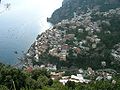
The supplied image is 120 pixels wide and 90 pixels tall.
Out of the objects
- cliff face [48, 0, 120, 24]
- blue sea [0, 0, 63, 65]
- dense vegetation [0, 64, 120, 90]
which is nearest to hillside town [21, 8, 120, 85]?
blue sea [0, 0, 63, 65]

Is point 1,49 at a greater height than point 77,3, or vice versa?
point 77,3

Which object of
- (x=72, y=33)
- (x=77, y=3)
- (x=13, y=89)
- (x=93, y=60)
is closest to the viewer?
(x=13, y=89)

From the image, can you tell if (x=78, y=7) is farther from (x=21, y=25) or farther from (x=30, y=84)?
(x=30, y=84)

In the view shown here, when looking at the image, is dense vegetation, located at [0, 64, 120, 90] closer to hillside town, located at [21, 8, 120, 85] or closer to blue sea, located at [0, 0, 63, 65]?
hillside town, located at [21, 8, 120, 85]

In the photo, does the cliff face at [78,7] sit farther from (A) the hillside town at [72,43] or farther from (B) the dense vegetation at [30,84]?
(B) the dense vegetation at [30,84]

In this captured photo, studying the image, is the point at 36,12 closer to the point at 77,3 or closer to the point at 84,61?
the point at 77,3

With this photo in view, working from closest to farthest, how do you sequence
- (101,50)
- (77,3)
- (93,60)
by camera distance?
(93,60) → (101,50) → (77,3)

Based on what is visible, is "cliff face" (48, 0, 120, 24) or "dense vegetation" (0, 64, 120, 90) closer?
"dense vegetation" (0, 64, 120, 90)

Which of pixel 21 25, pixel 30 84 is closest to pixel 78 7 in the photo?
pixel 21 25

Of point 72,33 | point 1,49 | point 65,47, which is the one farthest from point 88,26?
point 1,49
